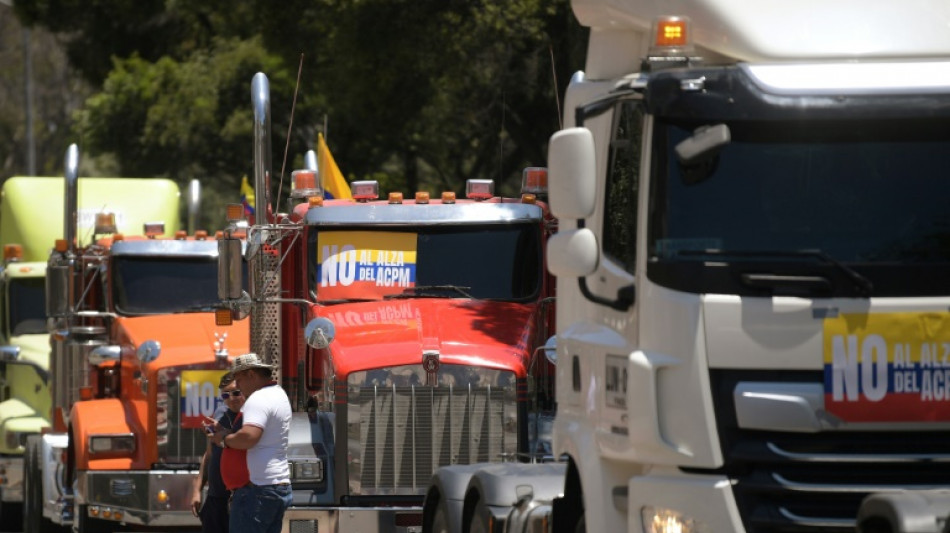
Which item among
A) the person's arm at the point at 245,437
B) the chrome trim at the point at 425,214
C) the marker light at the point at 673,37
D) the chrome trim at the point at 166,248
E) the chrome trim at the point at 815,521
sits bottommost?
the person's arm at the point at 245,437

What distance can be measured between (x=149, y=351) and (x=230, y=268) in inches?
93.3

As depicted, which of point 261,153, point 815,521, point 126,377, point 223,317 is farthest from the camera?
point 126,377

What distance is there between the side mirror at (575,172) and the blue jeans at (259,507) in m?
3.77

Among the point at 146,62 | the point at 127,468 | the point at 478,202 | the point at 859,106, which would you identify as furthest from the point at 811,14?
the point at 146,62

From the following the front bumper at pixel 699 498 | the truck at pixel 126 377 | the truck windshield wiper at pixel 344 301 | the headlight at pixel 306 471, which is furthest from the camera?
the truck at pixel 126 377

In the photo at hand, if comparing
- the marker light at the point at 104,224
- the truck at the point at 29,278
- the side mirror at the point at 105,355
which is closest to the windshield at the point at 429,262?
the side mirror at the point at 105,355

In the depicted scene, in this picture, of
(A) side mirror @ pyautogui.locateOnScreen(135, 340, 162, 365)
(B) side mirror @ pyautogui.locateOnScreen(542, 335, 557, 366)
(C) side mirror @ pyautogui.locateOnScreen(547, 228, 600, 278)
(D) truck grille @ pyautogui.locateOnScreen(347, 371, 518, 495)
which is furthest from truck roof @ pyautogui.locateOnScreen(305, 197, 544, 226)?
(C) side mirror @ pyautogui.locateOnScreen(547, 228, 600, 278)

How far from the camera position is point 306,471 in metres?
12.0

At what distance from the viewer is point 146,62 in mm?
37594

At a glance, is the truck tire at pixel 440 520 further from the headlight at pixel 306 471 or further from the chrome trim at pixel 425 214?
the chrome trim at pixel 425 214

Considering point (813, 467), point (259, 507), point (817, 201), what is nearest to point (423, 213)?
point (259, 507)

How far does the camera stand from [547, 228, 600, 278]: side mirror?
7875 millimetres

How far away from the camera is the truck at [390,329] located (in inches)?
478

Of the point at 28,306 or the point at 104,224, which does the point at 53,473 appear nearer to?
the point at 104,224
